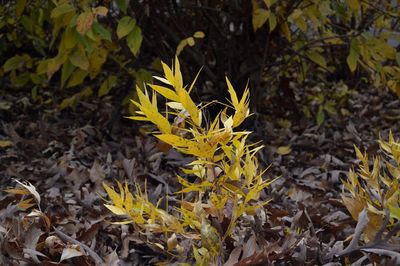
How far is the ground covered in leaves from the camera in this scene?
1.18 m

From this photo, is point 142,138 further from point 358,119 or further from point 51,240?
point 51,240

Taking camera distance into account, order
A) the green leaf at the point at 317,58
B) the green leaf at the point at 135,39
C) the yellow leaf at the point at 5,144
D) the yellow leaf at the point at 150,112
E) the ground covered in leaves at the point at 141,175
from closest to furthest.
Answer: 1. the yellow leaf at the point at 150,112
2. the ground covered in leaves at the point at 141,175
3. the green leaf at the point at 135,39
4. the yellow leaf at the point at 5,144
5. the green leaf at the point at 317,58

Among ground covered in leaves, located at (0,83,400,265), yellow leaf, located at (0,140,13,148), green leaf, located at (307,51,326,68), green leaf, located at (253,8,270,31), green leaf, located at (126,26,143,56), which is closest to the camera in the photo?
ground covered in leaves, located at (0,83,400,265)

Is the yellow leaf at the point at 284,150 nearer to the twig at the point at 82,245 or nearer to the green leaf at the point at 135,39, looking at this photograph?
the green leaf at the point at 135,39

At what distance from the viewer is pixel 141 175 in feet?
6.68

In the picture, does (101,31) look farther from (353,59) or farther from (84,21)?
(353,59)

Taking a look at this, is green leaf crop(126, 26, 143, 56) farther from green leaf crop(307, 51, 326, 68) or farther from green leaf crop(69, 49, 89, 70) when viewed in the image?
green leaf crop(307, 51, 326, 68)

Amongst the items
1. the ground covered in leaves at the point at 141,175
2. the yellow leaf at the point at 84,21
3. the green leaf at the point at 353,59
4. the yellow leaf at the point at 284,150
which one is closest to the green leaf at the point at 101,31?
the yellow leaf at the point at 84,21

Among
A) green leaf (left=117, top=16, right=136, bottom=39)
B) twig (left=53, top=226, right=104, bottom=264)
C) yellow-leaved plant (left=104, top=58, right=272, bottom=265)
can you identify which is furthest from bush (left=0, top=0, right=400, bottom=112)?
yellow-leaved plant (left=104, top=58, right=272, bottom=265)

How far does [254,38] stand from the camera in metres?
3.00

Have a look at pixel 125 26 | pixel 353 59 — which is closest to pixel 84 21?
pixel 125 26

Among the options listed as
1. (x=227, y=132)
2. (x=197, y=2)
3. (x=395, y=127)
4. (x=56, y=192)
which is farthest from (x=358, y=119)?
(x=227, y=132)

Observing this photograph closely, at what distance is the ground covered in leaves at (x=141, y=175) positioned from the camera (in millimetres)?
1184

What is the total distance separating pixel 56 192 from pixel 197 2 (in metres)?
1.49
